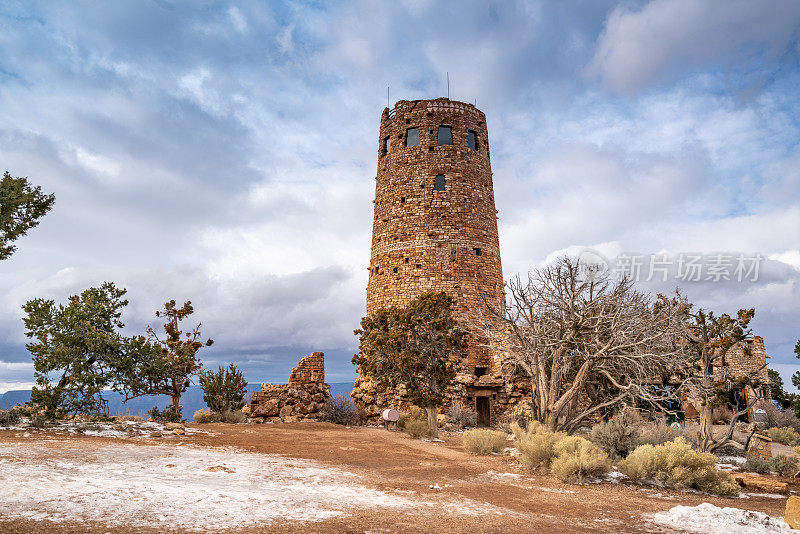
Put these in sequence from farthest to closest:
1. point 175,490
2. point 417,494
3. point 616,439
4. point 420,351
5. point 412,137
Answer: point 412,137 → point 420,351 → point 616,439 → point 417,494 → point 175,490

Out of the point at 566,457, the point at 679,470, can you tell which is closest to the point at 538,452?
the point at 566,457

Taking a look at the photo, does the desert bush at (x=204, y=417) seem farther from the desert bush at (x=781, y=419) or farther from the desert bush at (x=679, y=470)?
the desert bush at (x=781, y=419)

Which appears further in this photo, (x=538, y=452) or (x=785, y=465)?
(x=785, y=465)

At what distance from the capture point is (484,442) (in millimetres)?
12945

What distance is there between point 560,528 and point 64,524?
5354mm

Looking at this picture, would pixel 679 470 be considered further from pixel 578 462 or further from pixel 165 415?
pixel 165 415

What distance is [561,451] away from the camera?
9898 mm

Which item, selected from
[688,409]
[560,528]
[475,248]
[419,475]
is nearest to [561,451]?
[419,475]

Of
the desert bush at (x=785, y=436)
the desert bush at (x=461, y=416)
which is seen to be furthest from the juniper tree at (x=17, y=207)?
the desert bush at (x=785, y=436)

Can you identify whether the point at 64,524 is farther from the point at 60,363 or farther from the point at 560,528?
the point at 60,363

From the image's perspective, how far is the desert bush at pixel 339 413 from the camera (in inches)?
903

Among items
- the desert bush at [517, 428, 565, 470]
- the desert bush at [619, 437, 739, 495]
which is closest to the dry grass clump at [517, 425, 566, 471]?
the desert bush at [517, 428, 565, 470]

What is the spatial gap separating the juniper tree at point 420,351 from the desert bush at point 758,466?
8.92m

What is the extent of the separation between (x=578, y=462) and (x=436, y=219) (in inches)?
710
